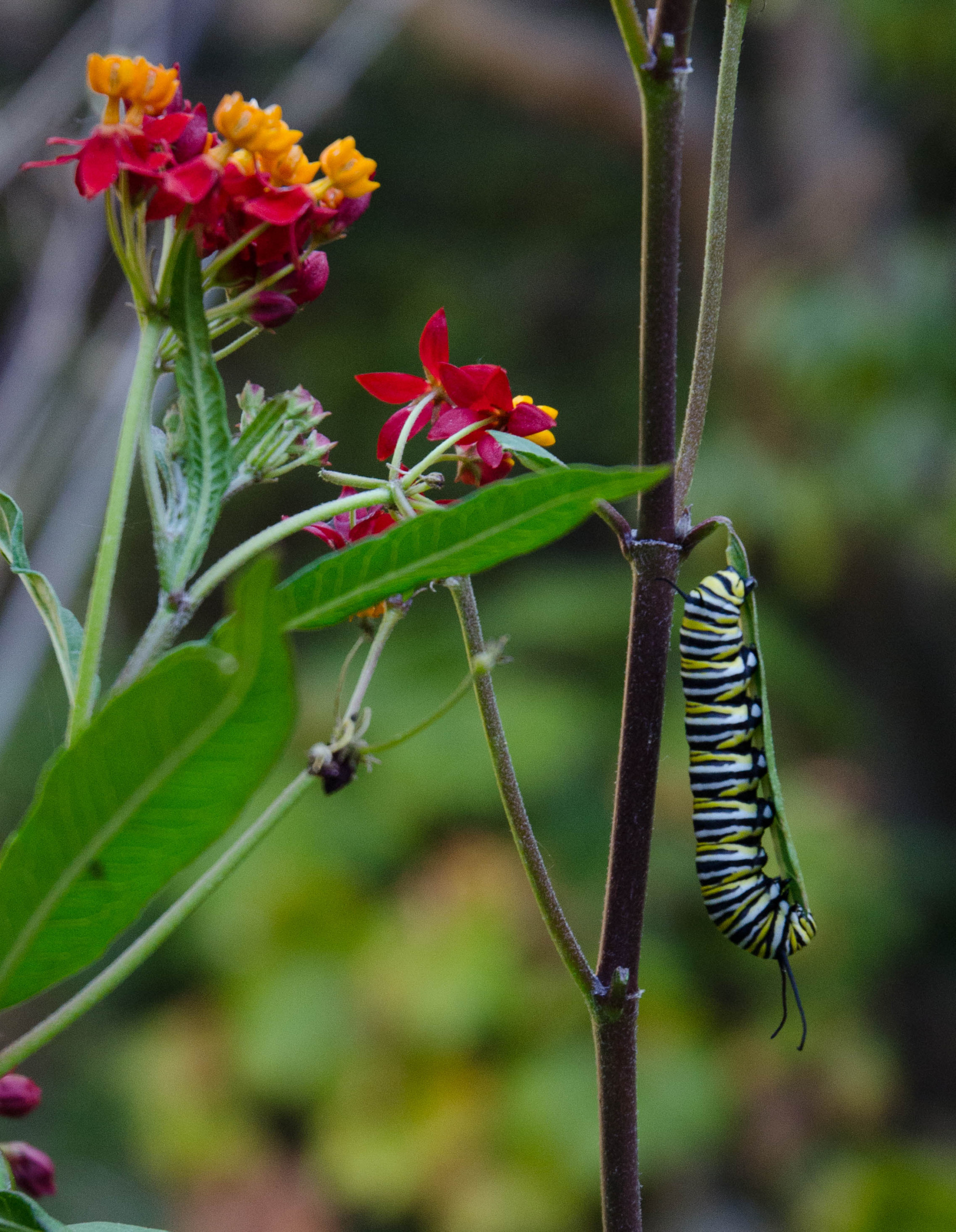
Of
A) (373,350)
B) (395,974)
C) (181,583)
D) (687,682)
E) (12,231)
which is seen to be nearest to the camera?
(181,583)

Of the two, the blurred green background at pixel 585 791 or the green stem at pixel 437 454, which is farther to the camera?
the blurred green background at pixel 585 791

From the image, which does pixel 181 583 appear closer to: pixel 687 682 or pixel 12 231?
pixel 687 682

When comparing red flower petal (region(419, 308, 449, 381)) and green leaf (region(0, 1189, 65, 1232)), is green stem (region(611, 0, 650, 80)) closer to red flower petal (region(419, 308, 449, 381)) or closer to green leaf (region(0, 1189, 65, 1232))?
red flower petal (region(419, 308, 449, 381))

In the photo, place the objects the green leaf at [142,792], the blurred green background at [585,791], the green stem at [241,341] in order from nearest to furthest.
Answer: the green leaf at [142,792] → the green stem at [241,341] → the blurred green background at [585,791]

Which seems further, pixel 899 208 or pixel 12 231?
pixel 899 208

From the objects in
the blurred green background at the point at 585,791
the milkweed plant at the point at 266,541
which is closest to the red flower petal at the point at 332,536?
the milkweed plant at the point at 266,541

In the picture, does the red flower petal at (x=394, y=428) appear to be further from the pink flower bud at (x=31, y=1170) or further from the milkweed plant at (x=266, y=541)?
the pink flower bud at (x=31, y=1170)

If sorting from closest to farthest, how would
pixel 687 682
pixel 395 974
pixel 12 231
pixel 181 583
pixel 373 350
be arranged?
pixel 181 583, pixel 687 682, pixel 12 231, pixel 395 974, pixel 373 350

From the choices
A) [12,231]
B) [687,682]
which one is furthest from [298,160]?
[12,231]

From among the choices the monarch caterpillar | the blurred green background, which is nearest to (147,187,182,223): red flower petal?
the monarch caterpillar
